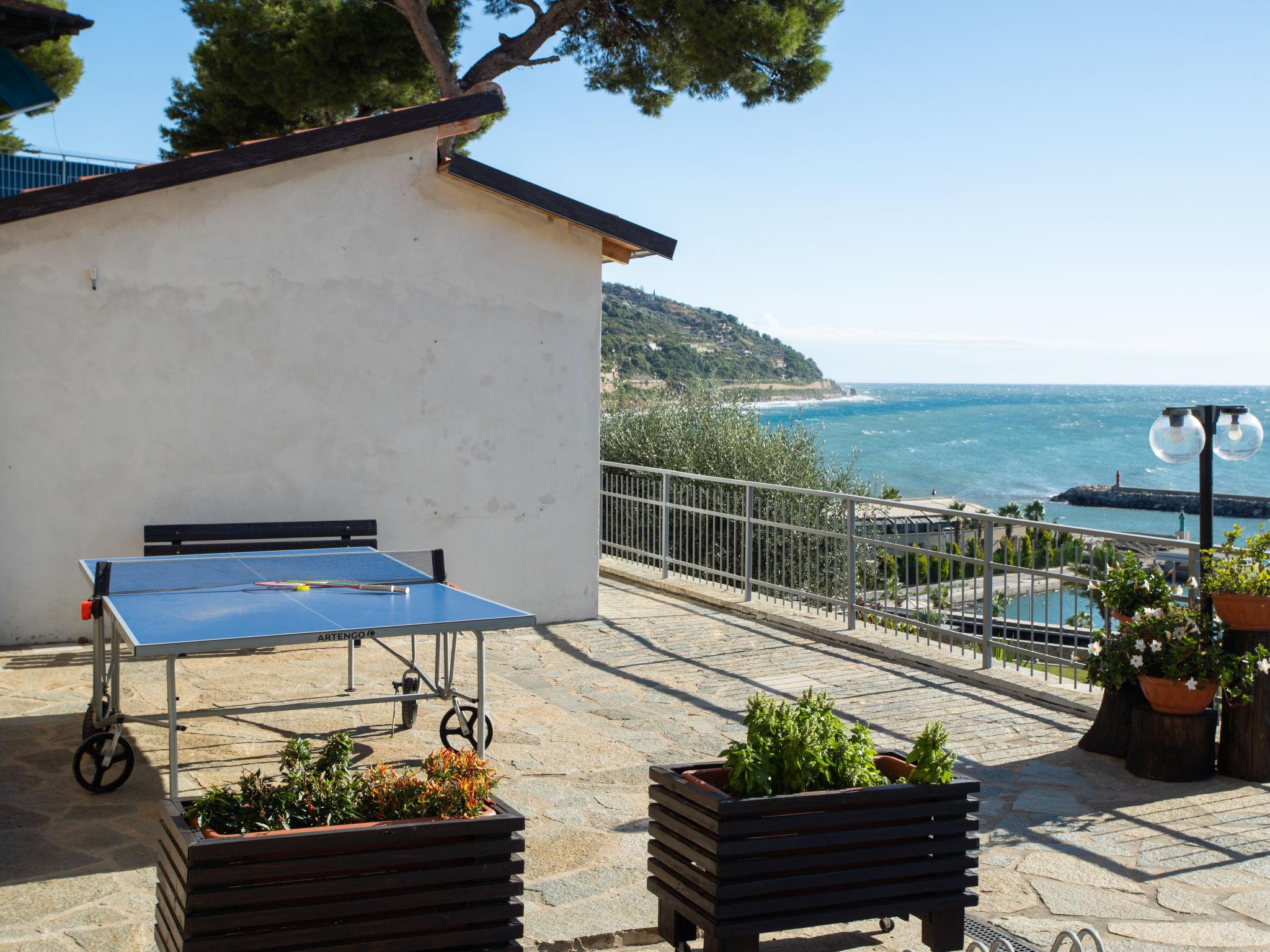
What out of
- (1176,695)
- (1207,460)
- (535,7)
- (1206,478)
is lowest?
(1176,695)

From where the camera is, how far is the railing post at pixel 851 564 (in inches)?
400

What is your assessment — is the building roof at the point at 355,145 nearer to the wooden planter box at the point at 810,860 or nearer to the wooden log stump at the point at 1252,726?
the wooden log stump at the point at 1252,726

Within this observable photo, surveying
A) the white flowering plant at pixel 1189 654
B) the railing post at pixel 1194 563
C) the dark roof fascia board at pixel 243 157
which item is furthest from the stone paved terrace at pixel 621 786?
the dark roof fascia board at pixel 243 157

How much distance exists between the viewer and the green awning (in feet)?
11.1

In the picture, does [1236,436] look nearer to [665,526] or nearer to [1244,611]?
[1244,611]

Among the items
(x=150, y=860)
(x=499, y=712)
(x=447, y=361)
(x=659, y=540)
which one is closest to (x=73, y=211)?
(x=447, y=361)

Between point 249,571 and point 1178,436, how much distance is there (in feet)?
18.2

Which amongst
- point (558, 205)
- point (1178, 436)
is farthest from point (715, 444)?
point (1178, 436)

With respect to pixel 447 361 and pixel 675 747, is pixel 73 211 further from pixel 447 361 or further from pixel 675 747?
pixel 675 747

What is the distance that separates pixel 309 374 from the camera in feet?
31.9

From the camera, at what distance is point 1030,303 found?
150125mm

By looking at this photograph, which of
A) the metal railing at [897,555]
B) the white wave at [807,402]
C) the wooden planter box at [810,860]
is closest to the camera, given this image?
the wooden planter box at [810,860]

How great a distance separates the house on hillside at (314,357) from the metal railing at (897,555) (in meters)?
1.95

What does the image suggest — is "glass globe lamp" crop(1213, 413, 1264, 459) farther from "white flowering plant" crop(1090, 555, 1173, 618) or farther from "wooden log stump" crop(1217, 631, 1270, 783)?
"wooden log stump" crop(1217, 631, 1270, 783)
